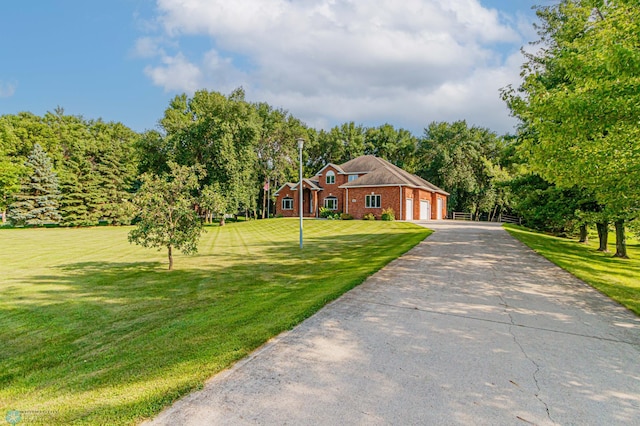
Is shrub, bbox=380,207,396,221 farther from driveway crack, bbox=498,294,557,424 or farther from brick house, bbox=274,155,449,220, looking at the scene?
driveway crack, bbox=498,294,557,424

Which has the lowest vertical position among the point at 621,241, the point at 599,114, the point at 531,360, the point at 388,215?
the point at 531,360

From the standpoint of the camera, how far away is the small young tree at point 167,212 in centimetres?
960

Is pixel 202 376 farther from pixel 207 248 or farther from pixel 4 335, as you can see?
pixel 207 248

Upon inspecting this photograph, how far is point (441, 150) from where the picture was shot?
43938 mm

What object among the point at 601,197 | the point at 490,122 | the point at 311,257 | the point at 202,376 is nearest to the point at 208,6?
the point at 311,257

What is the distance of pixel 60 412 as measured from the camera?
2.81 meters

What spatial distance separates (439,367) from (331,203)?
3357 centimetres

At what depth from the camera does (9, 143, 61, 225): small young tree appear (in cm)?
3553

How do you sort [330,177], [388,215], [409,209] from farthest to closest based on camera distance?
[330,177], [409,209], [388,215]

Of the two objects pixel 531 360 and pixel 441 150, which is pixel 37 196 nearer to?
pixel 531 360

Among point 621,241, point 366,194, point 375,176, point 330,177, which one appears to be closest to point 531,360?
point 621,241

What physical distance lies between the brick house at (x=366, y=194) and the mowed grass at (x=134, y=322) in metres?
19.3

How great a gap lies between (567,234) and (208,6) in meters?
27.8

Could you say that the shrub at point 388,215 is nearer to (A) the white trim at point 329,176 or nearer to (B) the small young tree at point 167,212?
(A) the white trim at point 329,176
